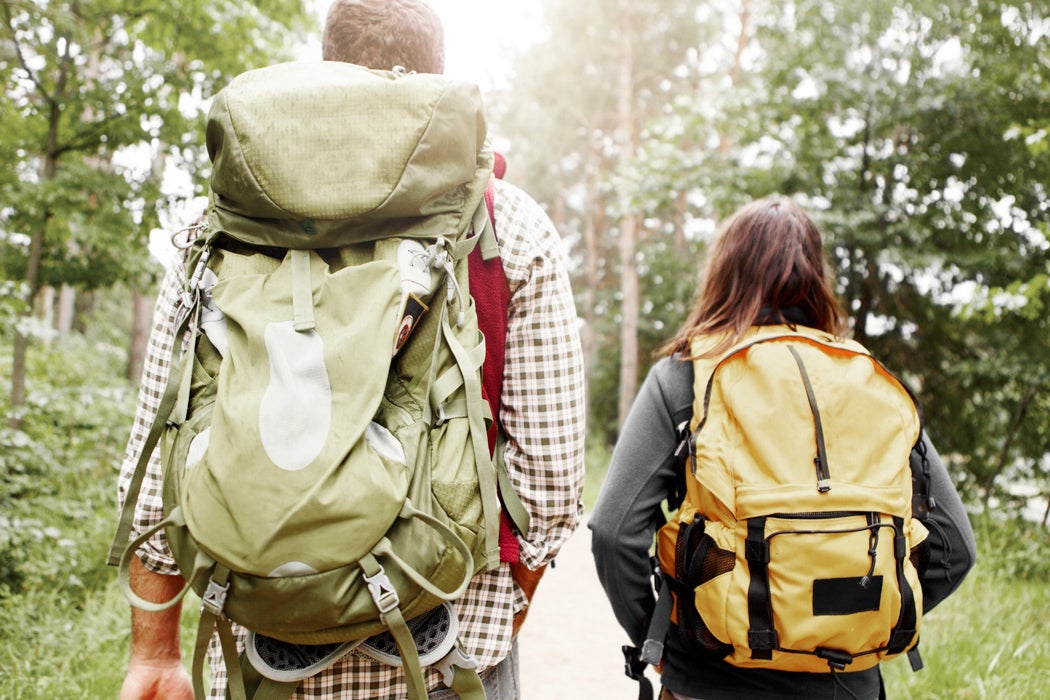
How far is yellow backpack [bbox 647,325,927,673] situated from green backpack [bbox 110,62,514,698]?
2.09 feet

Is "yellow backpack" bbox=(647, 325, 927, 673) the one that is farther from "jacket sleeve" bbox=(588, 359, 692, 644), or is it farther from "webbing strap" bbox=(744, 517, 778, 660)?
"jacket sleeve" bbox=(588, 359, 692, 644)

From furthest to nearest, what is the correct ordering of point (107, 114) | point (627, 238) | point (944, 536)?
point (627, 238) < point (107, 114) < point (944, 536)

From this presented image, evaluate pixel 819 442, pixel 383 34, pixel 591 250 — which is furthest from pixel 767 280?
pixel 591 250

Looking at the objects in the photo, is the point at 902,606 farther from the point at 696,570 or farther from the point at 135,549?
the point at 135,549

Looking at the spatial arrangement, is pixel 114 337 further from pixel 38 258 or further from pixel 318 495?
pixel 318 495

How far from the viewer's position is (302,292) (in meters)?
1.27

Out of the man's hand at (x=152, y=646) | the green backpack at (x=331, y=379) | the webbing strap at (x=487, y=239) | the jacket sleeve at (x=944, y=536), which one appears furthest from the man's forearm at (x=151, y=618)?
the jacket sleeve at (x=944, y=536)

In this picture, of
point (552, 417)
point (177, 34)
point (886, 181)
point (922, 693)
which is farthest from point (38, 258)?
point (886, 181)

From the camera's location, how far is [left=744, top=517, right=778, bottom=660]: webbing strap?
5.58ft

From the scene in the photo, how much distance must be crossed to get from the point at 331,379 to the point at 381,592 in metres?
0.33

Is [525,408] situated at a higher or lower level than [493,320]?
lower

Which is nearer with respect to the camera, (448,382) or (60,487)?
(448,382)

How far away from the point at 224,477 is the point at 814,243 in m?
1.65

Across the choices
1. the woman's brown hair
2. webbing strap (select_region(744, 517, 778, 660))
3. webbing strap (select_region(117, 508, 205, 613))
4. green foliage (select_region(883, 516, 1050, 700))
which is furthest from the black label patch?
green foliage (select_region(883, 516, 1050, 700))
